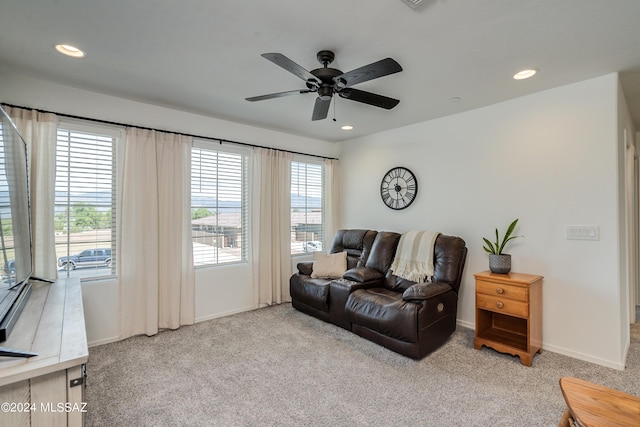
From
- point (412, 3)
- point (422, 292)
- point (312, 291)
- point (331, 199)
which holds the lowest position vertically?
point (312, 291)

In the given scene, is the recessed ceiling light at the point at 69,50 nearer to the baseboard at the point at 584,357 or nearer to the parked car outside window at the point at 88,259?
the parked car outside window at the point at 88,259

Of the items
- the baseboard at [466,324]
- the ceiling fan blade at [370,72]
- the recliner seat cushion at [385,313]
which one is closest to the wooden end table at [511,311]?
the baseboard at [466,324]

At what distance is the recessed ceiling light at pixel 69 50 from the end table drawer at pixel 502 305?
155 inches

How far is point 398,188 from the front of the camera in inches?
166

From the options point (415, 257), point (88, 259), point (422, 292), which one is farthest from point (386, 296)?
point (88, 259)

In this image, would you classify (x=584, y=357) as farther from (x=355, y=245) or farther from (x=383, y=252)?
(x=355, y=245)

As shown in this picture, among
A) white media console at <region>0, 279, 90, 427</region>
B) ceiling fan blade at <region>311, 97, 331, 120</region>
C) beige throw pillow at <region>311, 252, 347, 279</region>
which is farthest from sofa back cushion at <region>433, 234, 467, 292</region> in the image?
white media console at <region>0, 279, 90, 427</region>

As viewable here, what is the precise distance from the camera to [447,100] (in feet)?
10.4

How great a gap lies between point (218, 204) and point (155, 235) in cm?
86

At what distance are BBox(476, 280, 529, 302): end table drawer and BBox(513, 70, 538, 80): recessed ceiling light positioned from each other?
1.85 metres

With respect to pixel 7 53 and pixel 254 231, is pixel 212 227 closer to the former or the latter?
pixel 254 231

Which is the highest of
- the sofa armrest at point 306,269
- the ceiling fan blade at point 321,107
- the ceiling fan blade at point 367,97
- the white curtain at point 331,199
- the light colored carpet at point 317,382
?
the ceiling fan blade at point 367,97

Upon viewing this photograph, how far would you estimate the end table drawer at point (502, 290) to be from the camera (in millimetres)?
2614

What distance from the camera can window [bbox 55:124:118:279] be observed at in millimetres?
2842
